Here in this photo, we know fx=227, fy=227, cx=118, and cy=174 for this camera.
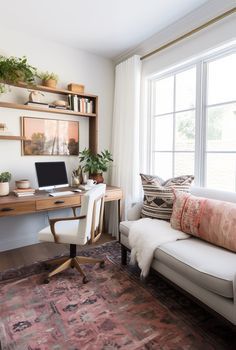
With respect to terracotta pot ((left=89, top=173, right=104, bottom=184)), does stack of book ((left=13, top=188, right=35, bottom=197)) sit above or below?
below

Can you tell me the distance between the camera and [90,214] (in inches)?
81.8

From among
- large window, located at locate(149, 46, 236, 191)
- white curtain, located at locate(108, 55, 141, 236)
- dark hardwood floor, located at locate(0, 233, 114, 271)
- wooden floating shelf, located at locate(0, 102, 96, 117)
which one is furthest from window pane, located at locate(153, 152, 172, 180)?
dark hardwood floor, located at locate(0, 233, 114, 271)

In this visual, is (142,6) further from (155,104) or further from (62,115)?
(62,115)

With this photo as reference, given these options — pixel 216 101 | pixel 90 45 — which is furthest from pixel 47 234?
pixel 90 45

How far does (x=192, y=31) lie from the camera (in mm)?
2355

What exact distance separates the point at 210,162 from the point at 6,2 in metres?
2.60

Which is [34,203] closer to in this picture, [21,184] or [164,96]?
[21,184]

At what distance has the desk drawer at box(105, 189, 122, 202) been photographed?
2930mm

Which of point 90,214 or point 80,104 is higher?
point 80,104

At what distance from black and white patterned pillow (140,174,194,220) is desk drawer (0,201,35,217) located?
118cm

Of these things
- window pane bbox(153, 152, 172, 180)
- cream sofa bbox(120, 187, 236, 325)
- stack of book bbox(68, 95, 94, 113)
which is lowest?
cream sofa bbox(120, 187, 236, 325)

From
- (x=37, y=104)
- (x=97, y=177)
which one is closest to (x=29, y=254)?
(x=97, y=177)

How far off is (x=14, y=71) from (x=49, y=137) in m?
0.85

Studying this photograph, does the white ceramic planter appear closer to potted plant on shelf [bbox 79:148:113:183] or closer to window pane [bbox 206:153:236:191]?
potted plant on shelf [bbox 79:148:113:183]
